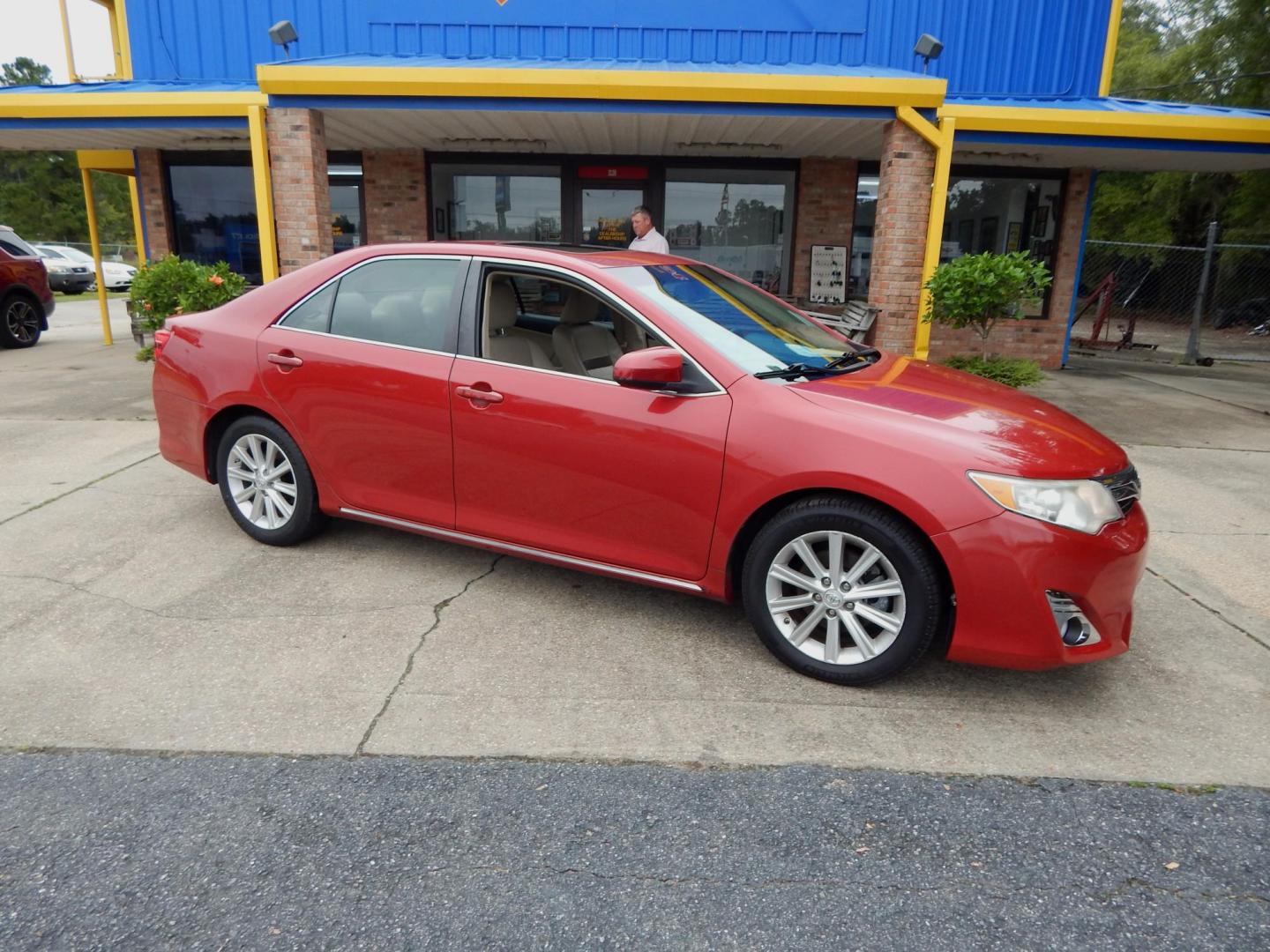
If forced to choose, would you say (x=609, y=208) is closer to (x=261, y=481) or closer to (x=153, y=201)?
(x=153, y=201)

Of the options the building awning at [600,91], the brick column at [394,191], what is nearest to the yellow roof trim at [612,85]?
the building awning at [600,91]

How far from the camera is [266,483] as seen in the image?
4.64 meters

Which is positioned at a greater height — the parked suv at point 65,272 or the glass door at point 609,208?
the glass door at point 609,208

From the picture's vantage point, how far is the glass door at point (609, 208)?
1262cm

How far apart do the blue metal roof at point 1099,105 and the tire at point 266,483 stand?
26.4 feet

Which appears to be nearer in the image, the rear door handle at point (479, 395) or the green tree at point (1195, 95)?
the rear door handle at point (479, 395)

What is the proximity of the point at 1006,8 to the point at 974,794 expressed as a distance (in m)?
10.6

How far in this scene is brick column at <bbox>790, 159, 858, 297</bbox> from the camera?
12.3 m

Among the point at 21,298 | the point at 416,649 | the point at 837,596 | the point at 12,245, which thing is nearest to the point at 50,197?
the point at 12,245

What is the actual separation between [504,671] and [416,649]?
431mm

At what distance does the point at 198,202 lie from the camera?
13.1 metres

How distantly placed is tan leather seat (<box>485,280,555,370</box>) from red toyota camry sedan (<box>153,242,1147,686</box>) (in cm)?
1

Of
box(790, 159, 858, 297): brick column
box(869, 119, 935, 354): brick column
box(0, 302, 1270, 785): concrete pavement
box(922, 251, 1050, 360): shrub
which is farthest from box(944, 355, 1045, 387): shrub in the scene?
box(790, 159, 858, 297): brick column

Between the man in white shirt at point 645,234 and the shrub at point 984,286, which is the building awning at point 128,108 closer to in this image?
the man in white shirt at point 645,234
